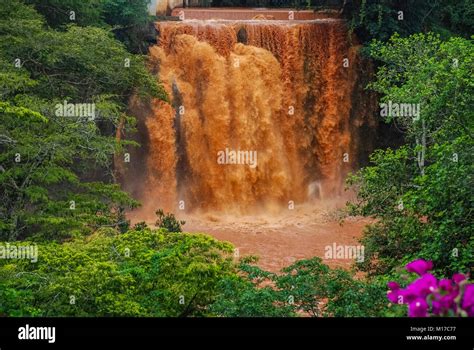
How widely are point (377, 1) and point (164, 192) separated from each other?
30.3 ft

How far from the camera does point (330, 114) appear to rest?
964 inches

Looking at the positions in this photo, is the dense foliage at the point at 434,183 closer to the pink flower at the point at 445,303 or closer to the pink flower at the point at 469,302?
the pink flower at the point at 469,302

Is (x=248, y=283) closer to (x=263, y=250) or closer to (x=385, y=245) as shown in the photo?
(x=385, y=245)
